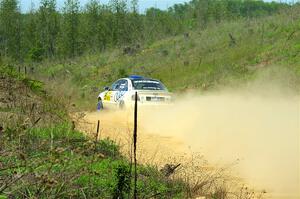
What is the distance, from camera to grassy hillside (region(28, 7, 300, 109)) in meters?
27.5

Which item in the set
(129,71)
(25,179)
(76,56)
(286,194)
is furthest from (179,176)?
Result: (76,56)

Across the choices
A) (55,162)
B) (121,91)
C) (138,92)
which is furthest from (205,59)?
(55,162)

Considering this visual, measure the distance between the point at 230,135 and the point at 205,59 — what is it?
2254 centimetres

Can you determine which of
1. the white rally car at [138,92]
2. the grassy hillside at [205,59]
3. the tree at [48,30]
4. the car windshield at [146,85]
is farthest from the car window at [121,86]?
the tree at [48,30]

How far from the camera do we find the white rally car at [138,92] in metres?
18.0

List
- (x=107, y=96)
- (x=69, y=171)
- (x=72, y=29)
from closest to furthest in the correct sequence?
(x=69, y=171), (x=107, y=96), (x=72, y=29)

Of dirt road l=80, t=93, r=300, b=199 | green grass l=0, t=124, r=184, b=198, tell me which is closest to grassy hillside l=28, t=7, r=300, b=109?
dirt road l=80, t=93, r=300, b=199

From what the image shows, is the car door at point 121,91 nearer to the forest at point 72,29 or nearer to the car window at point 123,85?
the car window at point 123,85

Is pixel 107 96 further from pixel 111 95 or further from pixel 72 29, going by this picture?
pixel 72 29

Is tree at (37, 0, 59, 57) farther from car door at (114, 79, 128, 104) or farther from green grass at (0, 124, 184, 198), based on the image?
green grass at (0, 124, 184, 198)

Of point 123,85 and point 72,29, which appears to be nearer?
point 123,85

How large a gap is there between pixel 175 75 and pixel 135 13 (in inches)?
1298

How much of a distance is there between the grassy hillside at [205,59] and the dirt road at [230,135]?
4106mm

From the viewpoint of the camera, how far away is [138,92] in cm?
1788
